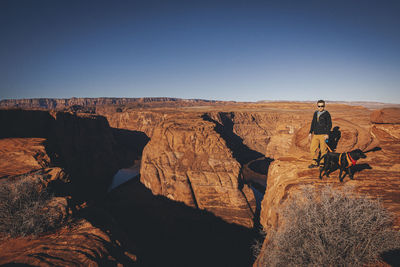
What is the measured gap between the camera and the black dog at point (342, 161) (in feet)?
22.0

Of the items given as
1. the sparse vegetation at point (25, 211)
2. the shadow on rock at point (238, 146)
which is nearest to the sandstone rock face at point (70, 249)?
the sparse vegetation at point (25, 211)

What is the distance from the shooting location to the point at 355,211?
4539mm

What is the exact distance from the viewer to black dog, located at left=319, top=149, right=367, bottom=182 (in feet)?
22.0

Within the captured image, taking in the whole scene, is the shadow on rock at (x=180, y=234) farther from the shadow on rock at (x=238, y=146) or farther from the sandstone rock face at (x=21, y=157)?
the shadow on rock at (x=238, y=146)

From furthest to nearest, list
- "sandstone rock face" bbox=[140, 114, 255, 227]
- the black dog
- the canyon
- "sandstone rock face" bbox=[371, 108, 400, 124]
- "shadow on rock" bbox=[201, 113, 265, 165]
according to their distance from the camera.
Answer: "shadow on rock" bbox=[201, 113, 265, 165] < "sandstone rock face" bbox=[140, 114, 255, 227] < "sandstone rock face" bbox=[371, 108, 400, 124] < the canyon < the black dog

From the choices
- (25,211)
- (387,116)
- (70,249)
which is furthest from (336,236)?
(25,211)

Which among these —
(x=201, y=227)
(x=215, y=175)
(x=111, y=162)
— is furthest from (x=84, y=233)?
(x=111, y=162)

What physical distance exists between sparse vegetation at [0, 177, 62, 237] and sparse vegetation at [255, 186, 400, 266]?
11320 millimetres

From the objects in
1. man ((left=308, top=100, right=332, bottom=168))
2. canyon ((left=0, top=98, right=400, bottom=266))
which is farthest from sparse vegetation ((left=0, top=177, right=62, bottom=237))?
man ((left=308, top=100, right=332, bottom=168))

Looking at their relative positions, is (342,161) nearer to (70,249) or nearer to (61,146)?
(70,249)

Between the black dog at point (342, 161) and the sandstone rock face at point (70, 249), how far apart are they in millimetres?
10780

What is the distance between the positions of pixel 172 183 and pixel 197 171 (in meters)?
5.38

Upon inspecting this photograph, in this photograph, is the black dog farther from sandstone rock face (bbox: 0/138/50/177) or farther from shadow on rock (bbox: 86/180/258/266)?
sandstone rock face (bbox: 0/138/50/177)

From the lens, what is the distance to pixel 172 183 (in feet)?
107
